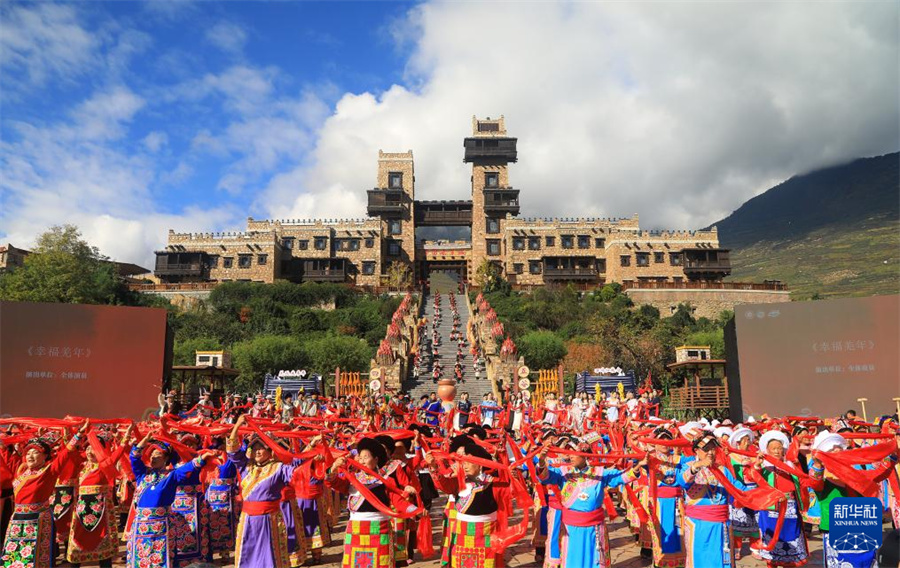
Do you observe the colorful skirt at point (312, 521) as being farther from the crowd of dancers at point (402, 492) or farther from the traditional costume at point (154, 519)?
the traditional costume at point (154, 519)

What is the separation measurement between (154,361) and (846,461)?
14.4 meters

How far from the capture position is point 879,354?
44.1ft

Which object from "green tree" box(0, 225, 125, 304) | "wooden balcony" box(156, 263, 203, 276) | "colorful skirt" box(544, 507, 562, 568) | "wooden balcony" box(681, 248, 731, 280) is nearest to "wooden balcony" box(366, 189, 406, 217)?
"wooden balcony" box(156, 263, 203, 276)

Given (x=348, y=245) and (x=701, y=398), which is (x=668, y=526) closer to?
(x=701, y=398)

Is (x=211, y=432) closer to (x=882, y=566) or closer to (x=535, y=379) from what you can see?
(x=882, y=566)

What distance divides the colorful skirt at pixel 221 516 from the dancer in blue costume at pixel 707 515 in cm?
493

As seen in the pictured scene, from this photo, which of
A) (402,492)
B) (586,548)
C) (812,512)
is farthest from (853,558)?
(402,492)

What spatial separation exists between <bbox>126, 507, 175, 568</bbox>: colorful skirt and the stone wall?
43161 mm

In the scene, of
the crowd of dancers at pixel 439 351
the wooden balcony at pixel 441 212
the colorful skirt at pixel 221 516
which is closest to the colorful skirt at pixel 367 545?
the colorful skirt at pixel 221 516

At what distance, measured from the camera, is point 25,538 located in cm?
582

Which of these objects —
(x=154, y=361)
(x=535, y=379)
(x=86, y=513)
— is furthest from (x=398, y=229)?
(x=86, y=513)

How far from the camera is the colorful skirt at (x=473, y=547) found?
5191 millimetres

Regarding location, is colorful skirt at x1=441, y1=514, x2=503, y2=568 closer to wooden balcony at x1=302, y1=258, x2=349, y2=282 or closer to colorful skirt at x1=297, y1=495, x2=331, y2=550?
colorful skirt at x1=297, y1=495, x2=331, y2=550

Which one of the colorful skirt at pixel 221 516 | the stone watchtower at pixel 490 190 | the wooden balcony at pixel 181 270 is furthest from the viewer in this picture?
the stone watchtower at pixel 490 190
